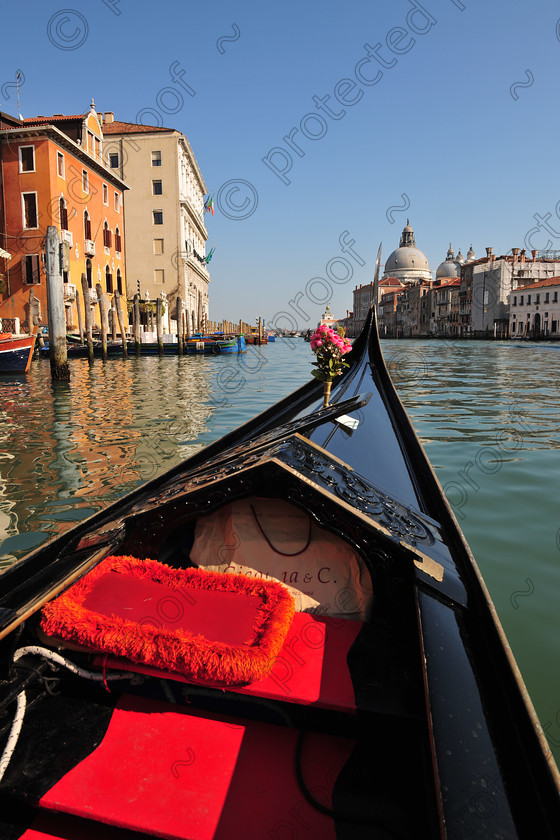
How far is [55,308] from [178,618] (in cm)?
924

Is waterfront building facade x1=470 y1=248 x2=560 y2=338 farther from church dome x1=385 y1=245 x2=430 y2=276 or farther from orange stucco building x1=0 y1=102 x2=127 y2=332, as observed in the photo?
orange stucco building x1=0 y1=102 x2=127 y2=332

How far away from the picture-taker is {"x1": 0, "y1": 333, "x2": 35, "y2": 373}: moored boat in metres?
9.63

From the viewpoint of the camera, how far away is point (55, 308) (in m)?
9.35

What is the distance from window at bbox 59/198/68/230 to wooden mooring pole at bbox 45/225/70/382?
6807 millimetres

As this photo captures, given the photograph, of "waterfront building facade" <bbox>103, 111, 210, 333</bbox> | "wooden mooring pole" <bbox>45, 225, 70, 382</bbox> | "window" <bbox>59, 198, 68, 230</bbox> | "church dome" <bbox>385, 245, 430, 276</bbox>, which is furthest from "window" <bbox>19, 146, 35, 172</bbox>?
"church dome" <bbox>385, 245, 430, 276</bbox>

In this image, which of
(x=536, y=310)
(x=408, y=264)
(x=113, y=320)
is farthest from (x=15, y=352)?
(x=408, y=264)

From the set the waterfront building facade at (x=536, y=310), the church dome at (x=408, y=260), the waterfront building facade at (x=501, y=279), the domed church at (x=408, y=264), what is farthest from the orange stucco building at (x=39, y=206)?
the church dome at (x=408, y=260)

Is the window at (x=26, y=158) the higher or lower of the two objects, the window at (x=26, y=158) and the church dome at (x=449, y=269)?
the lower

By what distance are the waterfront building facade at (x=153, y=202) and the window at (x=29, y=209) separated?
1001 centimetres

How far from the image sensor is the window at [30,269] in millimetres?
14727

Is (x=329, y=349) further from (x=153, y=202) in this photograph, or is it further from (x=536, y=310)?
(x=536, y=310)

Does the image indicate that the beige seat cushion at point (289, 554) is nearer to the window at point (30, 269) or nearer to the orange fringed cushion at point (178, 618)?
the orange fringed cushion at point (178, 618)

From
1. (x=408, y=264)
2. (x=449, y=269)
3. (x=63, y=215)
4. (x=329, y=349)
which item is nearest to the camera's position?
(x=329, y=349)

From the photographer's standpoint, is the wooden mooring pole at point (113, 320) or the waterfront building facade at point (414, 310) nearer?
the wooden mooring pole at point (113, 320)
